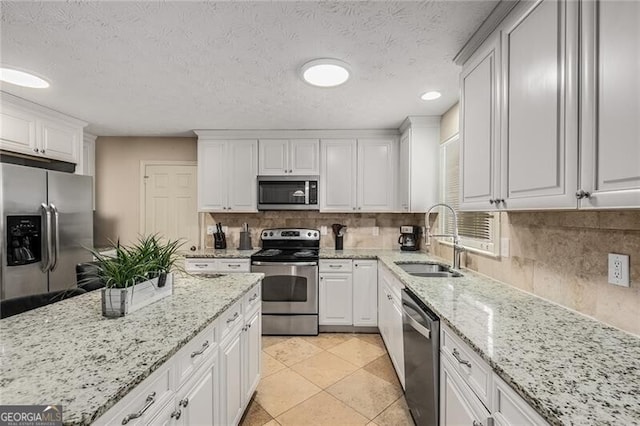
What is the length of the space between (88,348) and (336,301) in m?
2.59

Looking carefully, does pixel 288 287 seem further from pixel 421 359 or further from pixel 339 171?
pixel 421 359

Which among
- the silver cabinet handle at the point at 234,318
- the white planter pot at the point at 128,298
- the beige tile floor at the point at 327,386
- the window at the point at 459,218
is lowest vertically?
the beige tile floor at the point at 327,386

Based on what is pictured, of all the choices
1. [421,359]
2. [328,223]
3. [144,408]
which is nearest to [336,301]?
[328,223]

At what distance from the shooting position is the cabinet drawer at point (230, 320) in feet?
4.83

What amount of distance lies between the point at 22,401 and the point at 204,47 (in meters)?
1.84

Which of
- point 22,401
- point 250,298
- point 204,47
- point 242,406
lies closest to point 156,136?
point 204,47

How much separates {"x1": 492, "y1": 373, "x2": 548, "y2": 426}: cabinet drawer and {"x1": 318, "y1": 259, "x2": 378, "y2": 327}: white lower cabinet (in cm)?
233

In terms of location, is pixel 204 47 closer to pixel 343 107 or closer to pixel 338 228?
pixel 343 107

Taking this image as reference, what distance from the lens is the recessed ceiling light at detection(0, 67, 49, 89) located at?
6.83 ft

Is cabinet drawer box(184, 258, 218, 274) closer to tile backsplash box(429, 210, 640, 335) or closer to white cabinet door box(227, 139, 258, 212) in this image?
white cabinet door box(227, 139, 258, 212)

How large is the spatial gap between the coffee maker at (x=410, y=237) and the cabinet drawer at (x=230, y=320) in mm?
2393

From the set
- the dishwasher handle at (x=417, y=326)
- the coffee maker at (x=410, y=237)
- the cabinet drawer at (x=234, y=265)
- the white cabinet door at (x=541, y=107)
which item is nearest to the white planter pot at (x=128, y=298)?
the dishwasher handle at (x=417, y=326)

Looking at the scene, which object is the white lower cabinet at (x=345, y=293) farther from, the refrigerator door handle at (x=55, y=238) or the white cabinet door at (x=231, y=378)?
the refrigerator door handle at (x=55, y=238)

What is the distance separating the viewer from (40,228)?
8.38ft
